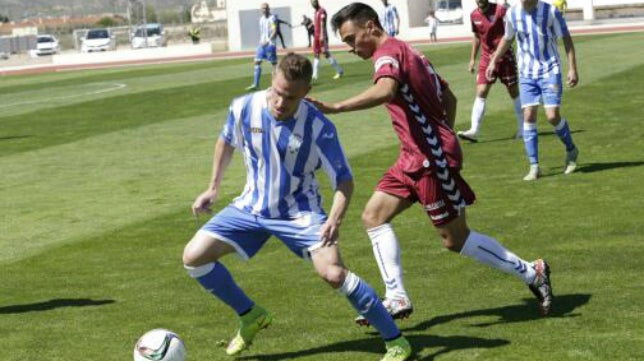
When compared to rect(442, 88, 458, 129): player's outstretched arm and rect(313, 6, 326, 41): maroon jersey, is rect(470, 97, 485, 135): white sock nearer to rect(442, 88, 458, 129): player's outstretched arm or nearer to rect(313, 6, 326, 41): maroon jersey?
rect(442, 88, 458, 129): player's outstretched arm

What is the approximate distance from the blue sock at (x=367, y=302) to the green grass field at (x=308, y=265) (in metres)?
0.36

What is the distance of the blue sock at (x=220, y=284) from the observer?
7366 millimetres

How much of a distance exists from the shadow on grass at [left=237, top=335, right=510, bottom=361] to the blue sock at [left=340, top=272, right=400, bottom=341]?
369 millimetres

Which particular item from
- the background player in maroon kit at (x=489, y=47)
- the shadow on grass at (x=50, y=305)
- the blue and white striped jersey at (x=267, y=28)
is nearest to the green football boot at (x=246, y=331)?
the shadow on grass at (x=50, y=305)

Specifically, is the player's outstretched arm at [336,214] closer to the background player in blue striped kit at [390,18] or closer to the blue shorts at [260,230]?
the blue shorts at [260,230]

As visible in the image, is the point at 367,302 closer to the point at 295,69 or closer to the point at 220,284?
the point at 220,284

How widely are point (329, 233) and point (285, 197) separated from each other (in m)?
0.40

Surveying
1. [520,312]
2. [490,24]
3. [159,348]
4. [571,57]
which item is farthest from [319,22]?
[159,348]

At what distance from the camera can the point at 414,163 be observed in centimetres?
790

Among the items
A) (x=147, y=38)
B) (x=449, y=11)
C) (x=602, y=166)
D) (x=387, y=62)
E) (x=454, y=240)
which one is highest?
(x=387, y=62)

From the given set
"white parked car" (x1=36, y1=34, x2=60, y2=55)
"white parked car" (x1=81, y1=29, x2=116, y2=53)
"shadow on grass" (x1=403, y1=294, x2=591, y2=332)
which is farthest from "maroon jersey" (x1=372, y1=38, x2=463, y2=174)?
"white parked car" (x1=36, y1=34, x2=60, y2=55)

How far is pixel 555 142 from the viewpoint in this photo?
16.9 m

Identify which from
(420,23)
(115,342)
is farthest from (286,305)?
(420,23)

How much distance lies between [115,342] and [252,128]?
6.33 ft
